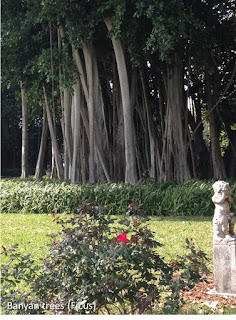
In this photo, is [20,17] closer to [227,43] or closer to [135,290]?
[227,43]

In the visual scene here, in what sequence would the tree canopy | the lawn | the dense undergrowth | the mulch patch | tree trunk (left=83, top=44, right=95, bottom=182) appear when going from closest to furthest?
the mulch patch < the lawn < the dense undergrowth < the tree canopy < tree trunk (left=83, top=44, right=95, bottom=182)

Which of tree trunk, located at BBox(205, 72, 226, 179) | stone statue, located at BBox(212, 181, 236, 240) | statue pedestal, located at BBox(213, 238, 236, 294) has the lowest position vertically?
statue pedestal, located at BBox(213, 238, 236, 294)

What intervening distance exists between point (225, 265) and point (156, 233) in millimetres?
2765

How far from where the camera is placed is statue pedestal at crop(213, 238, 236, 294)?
3.93 meters

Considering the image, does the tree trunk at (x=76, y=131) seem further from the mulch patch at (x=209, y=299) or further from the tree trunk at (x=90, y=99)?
the mulch patch at (x=209, y=299)

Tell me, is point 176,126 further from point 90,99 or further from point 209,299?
point 209,299

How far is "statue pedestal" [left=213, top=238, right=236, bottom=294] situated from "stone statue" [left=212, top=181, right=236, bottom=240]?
0.20 ft

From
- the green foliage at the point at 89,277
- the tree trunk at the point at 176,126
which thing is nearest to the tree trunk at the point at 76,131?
the tree trunk at the point at 176,126

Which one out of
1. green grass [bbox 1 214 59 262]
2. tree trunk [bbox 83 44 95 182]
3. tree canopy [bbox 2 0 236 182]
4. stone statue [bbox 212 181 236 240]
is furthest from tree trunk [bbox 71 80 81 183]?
stone statue [bbox 212 181 236 240]

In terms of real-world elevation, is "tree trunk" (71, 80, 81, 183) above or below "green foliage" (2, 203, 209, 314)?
above

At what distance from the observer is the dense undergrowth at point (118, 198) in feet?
28.3

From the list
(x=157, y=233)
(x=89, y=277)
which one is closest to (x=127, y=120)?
(x=157, y=233)

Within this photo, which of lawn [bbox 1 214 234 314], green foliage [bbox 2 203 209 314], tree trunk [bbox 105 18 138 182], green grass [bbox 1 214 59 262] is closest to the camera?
green foliage [bbox 2 203 209 314]

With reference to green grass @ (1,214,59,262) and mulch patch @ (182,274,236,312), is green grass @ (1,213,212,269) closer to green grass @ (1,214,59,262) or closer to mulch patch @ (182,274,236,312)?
green grass @ (1,214,59,262)
